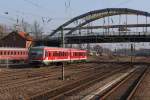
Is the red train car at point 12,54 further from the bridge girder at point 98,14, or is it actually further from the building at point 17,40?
the bridge girder at point 98,14

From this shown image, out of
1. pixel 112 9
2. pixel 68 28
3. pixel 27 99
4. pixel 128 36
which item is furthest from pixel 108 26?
pixel 27 99

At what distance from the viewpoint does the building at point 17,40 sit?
4353 inches

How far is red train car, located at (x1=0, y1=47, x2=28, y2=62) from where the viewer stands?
67188mm

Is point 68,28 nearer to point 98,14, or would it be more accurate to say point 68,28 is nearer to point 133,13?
point 98,14

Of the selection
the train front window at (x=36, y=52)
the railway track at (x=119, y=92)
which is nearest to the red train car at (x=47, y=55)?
the train front window at (x=36, y=52)

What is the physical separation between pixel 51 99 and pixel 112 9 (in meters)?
100

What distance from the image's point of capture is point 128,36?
9094 cm

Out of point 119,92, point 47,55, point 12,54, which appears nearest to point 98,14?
point 12,54

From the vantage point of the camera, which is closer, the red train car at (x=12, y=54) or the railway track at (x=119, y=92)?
A: the railway track at (x=119, y=92)

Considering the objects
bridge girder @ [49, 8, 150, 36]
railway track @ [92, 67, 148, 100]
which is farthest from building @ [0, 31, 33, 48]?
railway track @ [92, 67, 148, 100]

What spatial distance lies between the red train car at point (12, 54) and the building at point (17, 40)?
1378 inches

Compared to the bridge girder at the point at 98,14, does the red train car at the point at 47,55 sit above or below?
below

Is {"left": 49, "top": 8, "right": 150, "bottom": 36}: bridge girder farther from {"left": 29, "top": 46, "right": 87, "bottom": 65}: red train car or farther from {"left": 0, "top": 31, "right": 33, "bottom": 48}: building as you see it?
{"left": 29, "top": 46, "right": 87, "bottom": 65}: red train car

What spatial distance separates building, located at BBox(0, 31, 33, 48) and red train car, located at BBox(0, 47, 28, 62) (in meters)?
35.0
